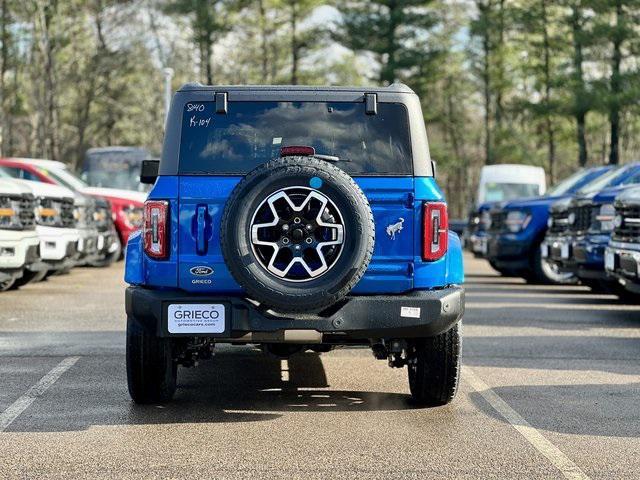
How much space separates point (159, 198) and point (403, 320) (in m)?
A: 1.57

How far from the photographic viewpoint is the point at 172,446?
6695 millimetres

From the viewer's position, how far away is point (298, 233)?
7.08 meters

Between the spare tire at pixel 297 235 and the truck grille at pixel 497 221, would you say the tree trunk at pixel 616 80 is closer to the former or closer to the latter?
the truck grille at pixel 497 221

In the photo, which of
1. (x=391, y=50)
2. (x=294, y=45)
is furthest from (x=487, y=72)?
(x=294, y=45)

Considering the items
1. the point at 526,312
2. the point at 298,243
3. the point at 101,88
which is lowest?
the point at 526,312

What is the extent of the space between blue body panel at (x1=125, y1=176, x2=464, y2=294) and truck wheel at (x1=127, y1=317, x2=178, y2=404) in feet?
1.29

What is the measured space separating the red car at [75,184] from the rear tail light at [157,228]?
46.7 ft

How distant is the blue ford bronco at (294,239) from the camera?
7098mm

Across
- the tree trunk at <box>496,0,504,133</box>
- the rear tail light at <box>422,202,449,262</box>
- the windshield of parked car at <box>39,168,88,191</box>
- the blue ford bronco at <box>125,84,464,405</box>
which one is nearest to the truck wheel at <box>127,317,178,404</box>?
the blue ford bronco at <box>125,84,464,405</box>

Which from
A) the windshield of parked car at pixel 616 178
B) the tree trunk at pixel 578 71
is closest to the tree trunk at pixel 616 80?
the tree trunk at pixel 578 71

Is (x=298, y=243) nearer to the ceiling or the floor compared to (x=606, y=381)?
Result: nearer to the ceiling

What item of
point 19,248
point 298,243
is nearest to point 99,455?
point 298,243

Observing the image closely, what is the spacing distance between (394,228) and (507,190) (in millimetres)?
27087

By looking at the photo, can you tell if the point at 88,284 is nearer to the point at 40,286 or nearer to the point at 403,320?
the point at 40,286
